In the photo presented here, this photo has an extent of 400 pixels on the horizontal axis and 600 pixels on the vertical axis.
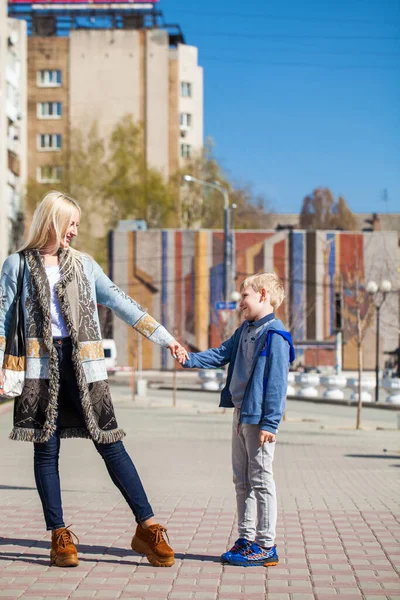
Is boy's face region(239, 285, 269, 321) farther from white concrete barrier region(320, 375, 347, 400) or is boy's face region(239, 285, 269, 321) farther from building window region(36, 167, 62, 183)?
building window region(36, 167, 62, 183)

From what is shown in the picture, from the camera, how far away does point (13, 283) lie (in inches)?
233

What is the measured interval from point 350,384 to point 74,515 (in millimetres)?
26756

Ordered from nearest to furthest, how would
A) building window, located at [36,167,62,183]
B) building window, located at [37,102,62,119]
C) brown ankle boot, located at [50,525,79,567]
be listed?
brown ankle boot, located at [50,525,79,567]
building window, located at [36,167,62,183]
building window, located at [37,102,62,119]

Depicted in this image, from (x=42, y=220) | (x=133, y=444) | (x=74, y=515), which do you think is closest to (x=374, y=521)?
(x=74, y=515)

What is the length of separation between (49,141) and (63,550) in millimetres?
66554

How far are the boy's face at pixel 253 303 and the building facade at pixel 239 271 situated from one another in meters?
53.1

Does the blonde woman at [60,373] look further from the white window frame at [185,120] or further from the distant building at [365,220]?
the distant building at [365,220]

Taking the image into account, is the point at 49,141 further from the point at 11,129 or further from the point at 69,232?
the point at 69,232

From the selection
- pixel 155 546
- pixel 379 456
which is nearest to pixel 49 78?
pixel 379 456

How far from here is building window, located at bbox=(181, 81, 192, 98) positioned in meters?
74.8

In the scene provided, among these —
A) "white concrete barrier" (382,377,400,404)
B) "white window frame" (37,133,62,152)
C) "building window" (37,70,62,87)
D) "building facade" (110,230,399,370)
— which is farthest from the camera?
"building window" (37,70,62,87)

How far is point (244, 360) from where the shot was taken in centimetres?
613

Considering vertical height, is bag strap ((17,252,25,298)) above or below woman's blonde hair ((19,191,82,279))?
below

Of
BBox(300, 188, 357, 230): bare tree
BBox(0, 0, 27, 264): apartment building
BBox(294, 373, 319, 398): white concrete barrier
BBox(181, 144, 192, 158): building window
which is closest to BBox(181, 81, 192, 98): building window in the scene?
BBox(181, 144, 192, 158): building window
